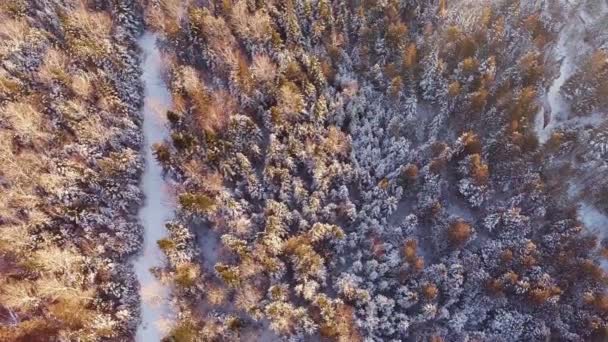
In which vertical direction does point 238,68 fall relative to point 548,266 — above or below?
above

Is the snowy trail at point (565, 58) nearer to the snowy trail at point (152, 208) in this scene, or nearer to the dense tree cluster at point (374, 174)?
the dense tree cluster at point (374, 174)

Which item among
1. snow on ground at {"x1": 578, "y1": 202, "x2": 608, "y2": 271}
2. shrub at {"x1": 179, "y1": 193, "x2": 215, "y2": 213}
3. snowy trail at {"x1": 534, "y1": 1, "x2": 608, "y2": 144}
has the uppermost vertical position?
snowy trail at {"x1": 534, "y1": 1, "x2": 608, "y2": 144}

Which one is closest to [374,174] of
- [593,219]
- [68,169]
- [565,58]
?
[593,219]

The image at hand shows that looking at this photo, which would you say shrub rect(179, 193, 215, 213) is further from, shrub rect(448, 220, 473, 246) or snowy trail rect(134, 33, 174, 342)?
shrub rect(448, 220, 473, 246)

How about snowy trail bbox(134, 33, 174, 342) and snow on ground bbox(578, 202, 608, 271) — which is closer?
snowy trail bbox(134, 33, 174, 342)

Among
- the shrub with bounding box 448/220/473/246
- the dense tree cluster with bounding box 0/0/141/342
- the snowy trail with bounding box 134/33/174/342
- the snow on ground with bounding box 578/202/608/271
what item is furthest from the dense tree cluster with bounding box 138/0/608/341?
the dense tree cluster with bounding box 0/0/141/342

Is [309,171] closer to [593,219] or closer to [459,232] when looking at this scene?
[459,232]

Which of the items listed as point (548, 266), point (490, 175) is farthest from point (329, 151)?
point (548, 266)

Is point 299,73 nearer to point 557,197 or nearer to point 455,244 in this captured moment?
point 455,244
